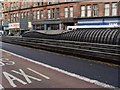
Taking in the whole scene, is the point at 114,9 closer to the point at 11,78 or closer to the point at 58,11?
the point at 58,11

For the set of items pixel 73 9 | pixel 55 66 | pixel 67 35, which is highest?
pixel 73 9

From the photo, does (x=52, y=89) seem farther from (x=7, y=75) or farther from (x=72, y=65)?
(x=72, y=65)

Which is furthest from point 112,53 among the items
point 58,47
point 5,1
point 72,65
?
point 5,1

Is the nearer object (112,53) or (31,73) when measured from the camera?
(31,73)

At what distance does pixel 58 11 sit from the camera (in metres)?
51.3

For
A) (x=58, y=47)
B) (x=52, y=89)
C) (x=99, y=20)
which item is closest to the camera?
(x=52, y=89)

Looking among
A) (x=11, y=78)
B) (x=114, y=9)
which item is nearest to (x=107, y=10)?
(x=114, y=9)

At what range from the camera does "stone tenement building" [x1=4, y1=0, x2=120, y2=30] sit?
42250mm

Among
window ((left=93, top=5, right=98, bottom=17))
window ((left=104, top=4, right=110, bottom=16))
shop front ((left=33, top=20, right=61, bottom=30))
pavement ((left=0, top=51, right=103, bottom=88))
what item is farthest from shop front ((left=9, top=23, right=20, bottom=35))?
pavement ((left=0, top=51, right=103, bottom=88))

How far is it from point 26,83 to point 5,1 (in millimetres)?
70093

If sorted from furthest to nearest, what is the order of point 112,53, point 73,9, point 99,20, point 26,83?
point 73,9
point 99,20
point 112,53
point 26,83

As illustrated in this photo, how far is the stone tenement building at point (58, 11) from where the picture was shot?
42.2 metres

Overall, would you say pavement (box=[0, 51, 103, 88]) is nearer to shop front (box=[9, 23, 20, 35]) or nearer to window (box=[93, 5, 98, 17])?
window (box=[93, 5, 98, 17])

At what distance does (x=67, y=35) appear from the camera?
18.9 m
